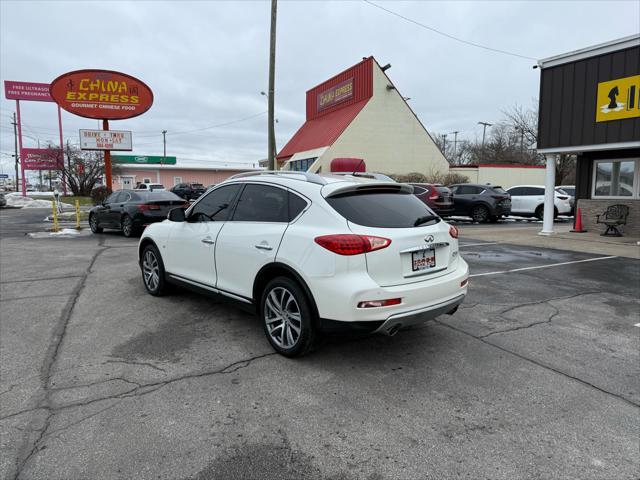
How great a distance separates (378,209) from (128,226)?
1159 cm

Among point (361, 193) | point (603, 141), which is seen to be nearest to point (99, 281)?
point (361, 193)

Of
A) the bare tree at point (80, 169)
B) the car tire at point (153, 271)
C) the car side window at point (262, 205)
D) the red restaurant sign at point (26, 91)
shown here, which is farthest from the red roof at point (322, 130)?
the red restaurant sign at point (26, 91)

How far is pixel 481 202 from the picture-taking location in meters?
18.4

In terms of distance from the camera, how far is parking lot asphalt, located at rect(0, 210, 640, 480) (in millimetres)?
2615

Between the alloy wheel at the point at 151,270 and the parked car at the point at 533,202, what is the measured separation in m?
18.3

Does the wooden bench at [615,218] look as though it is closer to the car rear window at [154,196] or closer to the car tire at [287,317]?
the car tire at [287,317]

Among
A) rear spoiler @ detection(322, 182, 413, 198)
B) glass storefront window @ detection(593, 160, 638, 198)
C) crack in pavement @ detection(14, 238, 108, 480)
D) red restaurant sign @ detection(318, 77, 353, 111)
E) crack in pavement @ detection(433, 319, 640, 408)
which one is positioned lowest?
crack in pavement @ detection(14, 238, 108, 480)

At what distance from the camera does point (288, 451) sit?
107 inches

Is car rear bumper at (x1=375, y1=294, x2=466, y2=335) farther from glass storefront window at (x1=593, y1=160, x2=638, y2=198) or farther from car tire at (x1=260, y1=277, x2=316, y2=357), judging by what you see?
glass storefront window at (x1=593, y1=160, x2=638, y2=198)

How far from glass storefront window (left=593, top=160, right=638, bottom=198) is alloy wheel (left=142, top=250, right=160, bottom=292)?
1372 centimetres

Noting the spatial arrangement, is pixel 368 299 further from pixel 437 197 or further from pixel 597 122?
pixel 437 197

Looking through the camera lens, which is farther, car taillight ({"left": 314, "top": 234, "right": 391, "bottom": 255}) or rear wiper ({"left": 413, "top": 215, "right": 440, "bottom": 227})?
rear wiper ({"left": 413, "top": 215, "right": 440, "bottom": 227})

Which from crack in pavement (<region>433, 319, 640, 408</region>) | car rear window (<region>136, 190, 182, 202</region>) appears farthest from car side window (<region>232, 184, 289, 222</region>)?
car rear window (<region>136, 190, 182, 202</region>)

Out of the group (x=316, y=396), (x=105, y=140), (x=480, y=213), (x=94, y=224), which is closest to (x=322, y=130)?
(x=105, y=140)
